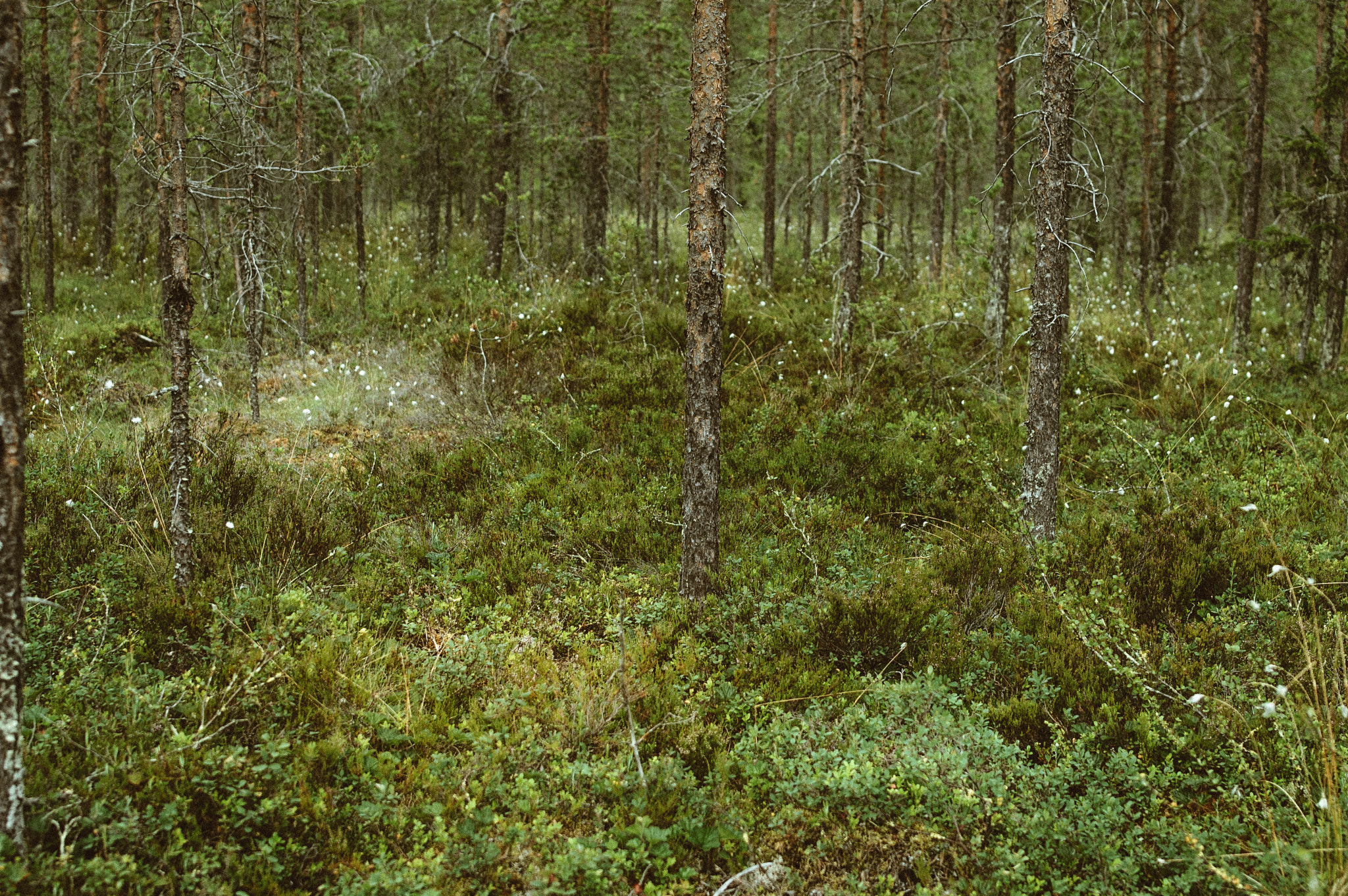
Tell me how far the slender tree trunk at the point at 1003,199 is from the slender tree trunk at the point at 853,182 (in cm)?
201

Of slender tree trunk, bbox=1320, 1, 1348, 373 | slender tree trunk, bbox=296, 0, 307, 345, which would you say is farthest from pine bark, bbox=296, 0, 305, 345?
slender tree trunk, bbox=1320, 1, 1348, 373

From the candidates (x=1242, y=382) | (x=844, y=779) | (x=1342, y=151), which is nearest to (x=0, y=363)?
(x=844, y=779)

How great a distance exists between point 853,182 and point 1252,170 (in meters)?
6.99

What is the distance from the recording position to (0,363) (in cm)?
309

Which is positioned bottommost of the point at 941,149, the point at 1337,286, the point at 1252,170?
the point at 1337,286

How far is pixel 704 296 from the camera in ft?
19.3

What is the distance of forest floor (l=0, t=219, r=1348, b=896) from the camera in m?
3.73

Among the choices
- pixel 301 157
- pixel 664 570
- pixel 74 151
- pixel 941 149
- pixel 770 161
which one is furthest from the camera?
pixel 74 151

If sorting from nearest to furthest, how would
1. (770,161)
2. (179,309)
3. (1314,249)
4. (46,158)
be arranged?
(179,309) < (1314,249) < (46,158) < (770,161)

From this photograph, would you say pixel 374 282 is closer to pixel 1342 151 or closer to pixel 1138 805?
pixel 1138 805

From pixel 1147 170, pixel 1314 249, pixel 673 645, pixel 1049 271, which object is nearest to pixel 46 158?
pixel 673 645

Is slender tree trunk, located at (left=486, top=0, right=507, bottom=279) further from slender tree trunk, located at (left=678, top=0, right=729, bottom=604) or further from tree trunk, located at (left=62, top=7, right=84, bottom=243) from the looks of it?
tree trunk, located at (left=62, top=7, right=84, bottom=243)

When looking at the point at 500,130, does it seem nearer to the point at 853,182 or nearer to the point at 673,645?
the point at 853,182

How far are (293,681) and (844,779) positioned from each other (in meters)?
3.27
